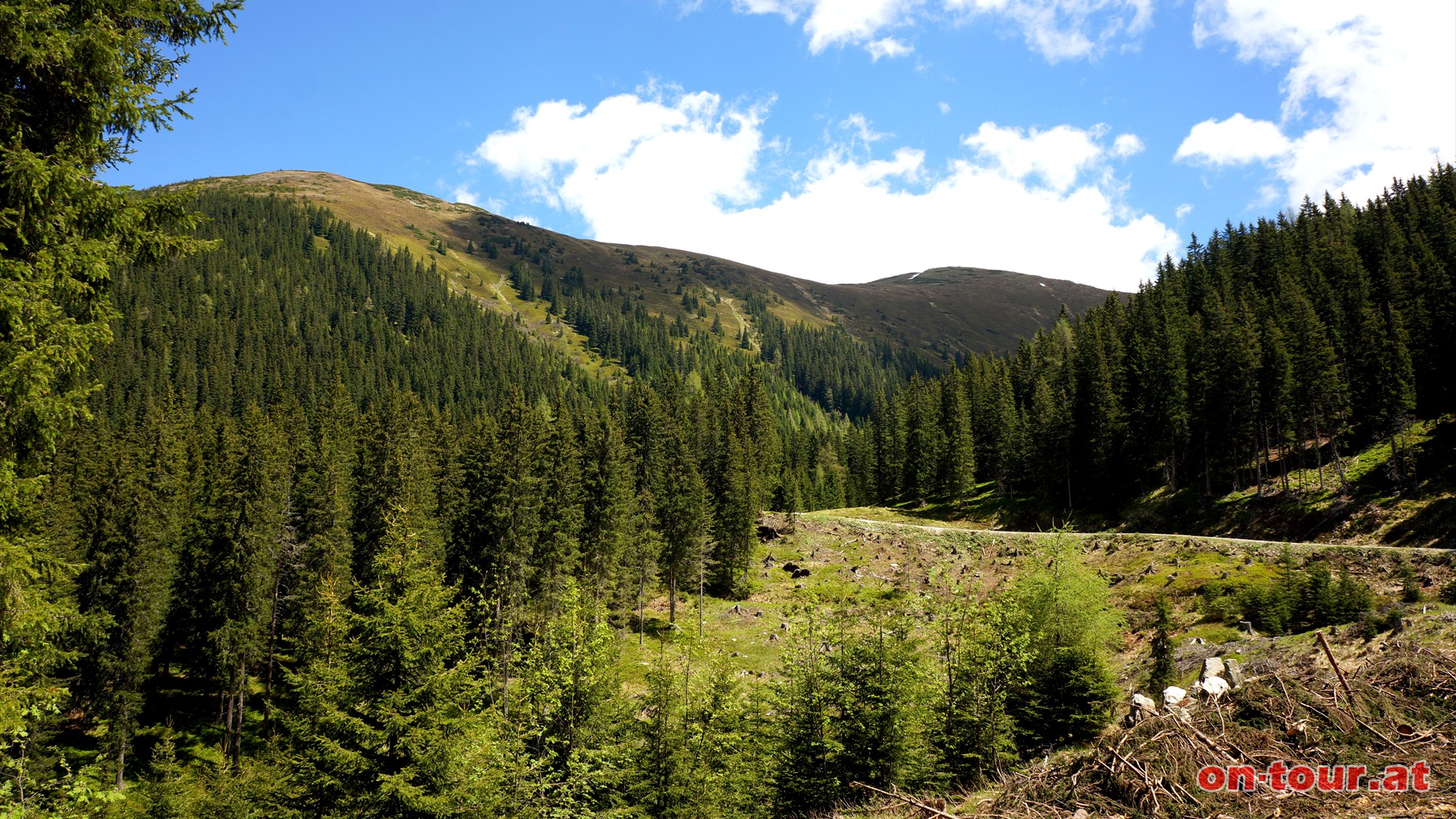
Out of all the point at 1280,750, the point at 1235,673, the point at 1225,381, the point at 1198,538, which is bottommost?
the point at 1235,673

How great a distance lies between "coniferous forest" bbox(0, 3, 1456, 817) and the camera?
9.34 m

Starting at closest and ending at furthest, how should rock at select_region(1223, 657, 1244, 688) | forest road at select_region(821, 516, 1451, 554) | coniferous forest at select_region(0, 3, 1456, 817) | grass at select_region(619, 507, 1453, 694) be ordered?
coniferous forest at select_region(0, 3, 1456, 817) < rock at select_region(1223, 657, 1244, 688) < grass at select_region(619, 507, 1453, 694) < forest road at select_region(821, 516, 1451, 554)

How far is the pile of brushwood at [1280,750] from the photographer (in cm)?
884

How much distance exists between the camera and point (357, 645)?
663 inches

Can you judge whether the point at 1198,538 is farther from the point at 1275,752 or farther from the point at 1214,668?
the point at 1275,752

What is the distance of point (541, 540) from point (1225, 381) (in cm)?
6425

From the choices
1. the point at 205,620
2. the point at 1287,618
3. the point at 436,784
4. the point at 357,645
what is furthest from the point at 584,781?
the point at 205,620

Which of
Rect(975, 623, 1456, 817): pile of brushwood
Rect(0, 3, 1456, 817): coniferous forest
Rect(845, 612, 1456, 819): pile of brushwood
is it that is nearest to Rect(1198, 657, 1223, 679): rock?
Rect(0, 3, 1456, 817): coniferous forest

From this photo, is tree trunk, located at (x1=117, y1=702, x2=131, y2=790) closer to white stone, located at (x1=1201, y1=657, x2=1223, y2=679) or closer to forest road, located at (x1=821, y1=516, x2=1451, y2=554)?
white stone, located at (x1=1201, y1=657, x2=1223, y2=679)

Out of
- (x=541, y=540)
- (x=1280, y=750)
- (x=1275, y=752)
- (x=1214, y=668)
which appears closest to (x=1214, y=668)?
(x=1214, y=668)

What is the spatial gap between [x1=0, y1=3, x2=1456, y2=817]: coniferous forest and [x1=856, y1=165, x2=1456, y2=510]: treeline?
49cm

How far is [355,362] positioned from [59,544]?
154320 mm

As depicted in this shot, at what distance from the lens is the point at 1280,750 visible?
10.1m

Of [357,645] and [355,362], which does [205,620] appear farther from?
[355,362]
